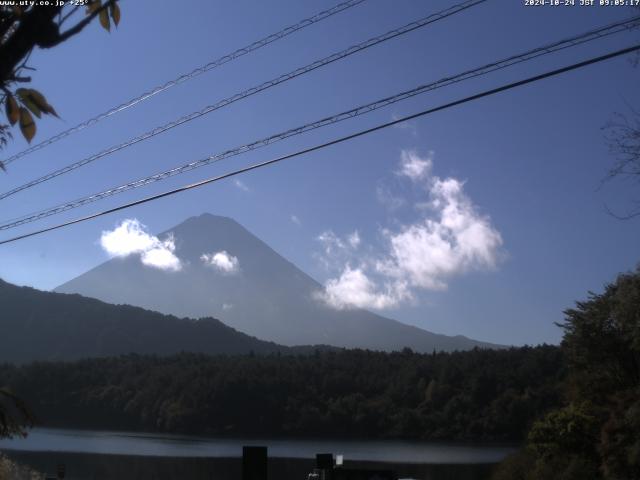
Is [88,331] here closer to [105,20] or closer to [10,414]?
[10,414]

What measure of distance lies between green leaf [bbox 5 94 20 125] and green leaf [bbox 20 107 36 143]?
0.06ft

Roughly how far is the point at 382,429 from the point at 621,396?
53.7m

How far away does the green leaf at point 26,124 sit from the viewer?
287 cm

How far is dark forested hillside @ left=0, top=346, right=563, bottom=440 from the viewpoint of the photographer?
7012 cm

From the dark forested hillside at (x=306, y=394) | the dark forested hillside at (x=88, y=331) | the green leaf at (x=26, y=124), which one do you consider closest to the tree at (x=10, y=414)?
the green leaf at (x=26, y=124)

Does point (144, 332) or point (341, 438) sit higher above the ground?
point (144, 332)

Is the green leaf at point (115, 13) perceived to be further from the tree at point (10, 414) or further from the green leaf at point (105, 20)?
the tree at point (10, 414)

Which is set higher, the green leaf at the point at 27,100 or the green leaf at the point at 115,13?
the green leaf at the point at 115,13

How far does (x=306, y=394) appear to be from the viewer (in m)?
81.4

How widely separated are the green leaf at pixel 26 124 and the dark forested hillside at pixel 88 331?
11816 centimetres

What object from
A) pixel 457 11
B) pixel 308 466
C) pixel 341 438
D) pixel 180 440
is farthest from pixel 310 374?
pixel 457 11

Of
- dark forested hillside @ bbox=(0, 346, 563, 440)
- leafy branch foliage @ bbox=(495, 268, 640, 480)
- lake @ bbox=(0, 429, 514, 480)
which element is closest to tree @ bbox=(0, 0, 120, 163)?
leafy branch foliage @ bbox=(495, 268, 640, 480)

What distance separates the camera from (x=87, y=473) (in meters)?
47.5

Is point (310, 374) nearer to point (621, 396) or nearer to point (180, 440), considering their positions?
point (180, 440)
